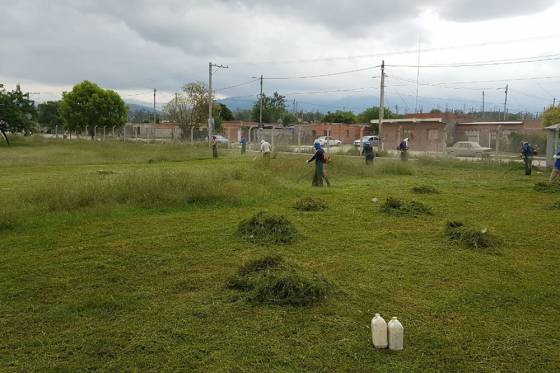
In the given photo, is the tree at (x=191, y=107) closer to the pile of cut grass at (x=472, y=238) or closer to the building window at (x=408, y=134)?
the building window at (x=408, y=134)

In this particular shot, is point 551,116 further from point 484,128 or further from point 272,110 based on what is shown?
point 272,110

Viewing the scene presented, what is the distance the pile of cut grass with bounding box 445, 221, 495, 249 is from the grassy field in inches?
5.5

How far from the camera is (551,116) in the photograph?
34.2 meters

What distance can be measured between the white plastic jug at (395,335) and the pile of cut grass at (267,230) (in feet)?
11.8

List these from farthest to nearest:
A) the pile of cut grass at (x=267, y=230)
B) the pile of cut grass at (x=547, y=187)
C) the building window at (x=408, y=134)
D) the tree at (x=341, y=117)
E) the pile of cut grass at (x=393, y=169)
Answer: the tree at (x=341, y=117), the building window at (x=408, y=134), the pile of cut grass at (x=393, y=169), the pile of cut grass at (x=547, y=187), the pile of cut grass at (x=267, y=230)

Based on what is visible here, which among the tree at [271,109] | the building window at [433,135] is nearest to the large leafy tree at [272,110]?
the tree at [271,109]

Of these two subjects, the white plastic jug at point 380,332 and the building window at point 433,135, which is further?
the building window at point 433,135

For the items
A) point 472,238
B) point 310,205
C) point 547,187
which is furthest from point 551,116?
point 472,238

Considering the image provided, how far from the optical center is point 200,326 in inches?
173

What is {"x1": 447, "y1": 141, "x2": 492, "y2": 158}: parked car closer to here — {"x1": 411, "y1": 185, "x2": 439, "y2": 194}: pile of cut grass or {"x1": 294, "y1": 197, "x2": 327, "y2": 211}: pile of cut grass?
{"x1": 411, "y1": 185, "x2": 439, "y2": 194}: pile of cut grass

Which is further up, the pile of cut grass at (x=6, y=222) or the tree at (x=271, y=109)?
the tree at (x=271, y=109)

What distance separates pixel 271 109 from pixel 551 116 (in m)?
45.8

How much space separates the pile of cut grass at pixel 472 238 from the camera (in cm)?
735

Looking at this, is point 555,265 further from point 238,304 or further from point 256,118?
point 256,118
